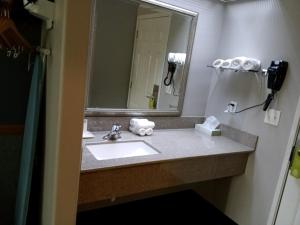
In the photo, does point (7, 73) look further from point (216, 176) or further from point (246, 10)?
point (246, 10)

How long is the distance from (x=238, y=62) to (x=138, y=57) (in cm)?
87

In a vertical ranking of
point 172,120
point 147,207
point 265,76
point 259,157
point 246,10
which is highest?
point 246,10

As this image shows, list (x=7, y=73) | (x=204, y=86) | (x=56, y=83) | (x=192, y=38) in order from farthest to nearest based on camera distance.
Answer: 1. (x=204, y=86)
2. (x=192, y=38)
3. (x=7, y=73)
4. (x=56, y=83)

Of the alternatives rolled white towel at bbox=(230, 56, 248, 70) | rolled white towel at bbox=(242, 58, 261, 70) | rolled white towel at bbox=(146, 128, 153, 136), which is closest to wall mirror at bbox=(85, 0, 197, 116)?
rolled white towel at bbox=(146, 128, 153, 136)

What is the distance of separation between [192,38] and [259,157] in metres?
1.24

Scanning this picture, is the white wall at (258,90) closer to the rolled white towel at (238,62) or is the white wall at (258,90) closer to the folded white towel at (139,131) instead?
the rolled white towel at (238,62)

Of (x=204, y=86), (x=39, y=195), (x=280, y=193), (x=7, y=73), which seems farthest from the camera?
(x=204, y=86)

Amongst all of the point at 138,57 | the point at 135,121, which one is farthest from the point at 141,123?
the point at 138,57

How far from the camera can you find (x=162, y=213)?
7.70ft

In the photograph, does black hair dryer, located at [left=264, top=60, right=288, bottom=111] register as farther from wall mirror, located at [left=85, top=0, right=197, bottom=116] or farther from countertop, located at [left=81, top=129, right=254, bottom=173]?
wall mirror, located at [left=85, top=0, right=197, bottom=116]

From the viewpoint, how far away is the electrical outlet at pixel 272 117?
1949 millimetres

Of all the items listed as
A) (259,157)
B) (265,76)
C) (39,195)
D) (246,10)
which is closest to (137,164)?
(39,195)

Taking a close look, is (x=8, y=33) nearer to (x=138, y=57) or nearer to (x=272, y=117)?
(x=138, y=57)

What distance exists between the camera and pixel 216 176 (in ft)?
6.72
